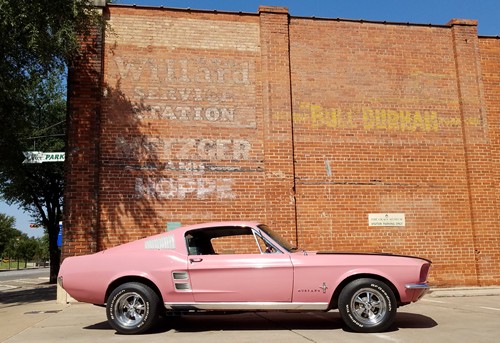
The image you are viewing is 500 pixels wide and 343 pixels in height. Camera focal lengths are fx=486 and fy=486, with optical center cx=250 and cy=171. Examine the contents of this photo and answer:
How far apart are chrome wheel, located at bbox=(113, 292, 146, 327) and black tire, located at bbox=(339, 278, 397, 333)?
2.64m

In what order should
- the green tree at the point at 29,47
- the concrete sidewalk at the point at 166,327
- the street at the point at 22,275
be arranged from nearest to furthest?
the concrete sidewalk at the point at 166,327 < the green tree at the point at 29,47 < the street at the point at 22,275

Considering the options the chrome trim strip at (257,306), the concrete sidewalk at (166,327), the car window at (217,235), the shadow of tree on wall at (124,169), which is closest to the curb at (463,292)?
the concrete sidewalk at (166,327)

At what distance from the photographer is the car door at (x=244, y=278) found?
6.33 metres

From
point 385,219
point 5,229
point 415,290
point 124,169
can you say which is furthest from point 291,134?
point 5,229

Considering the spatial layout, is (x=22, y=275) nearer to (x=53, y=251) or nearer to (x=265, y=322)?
(x=53, y=251)

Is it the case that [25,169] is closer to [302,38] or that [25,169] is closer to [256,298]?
[302,38]

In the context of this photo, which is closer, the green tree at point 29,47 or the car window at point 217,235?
the car window at point 217,235

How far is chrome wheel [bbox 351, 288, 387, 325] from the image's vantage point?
6262 millimetres

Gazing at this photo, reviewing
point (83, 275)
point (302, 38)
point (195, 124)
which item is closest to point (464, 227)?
point (302, 38)

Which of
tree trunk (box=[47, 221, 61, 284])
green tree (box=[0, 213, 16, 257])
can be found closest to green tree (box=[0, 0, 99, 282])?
tree trunk (box=[47, 221, 61, 284])

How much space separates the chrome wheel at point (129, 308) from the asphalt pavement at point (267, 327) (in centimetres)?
23

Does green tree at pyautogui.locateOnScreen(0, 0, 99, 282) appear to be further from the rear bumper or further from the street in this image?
the street

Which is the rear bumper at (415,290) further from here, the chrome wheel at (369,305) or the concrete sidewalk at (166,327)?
the concrete sidewalk at (166,327)

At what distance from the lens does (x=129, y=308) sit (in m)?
6.50
